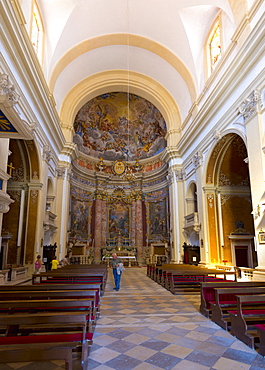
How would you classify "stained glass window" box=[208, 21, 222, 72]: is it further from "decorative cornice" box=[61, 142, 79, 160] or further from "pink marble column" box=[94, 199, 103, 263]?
"pink marble column" box=[94, 199, 103, 263]

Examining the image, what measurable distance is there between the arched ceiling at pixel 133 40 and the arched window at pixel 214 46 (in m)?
0.45

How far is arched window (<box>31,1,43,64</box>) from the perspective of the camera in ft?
40.9

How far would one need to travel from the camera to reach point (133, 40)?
670 inches

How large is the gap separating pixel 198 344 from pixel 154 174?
1952 centimetres

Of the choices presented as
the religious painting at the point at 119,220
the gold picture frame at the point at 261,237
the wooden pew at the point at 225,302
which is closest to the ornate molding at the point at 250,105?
the gold picture frame at the point at 261,237

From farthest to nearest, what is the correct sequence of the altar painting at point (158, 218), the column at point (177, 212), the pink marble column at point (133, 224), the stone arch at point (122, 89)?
the pink marble column at point (133, 224)
the altar painting at point (158, 218)
the stone arch at point (122, 89)
the column at point (177, 212)

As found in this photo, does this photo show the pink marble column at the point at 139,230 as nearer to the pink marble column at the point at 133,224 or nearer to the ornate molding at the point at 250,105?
the pink marble column at the point at 133,224

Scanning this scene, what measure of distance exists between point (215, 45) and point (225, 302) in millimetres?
12668

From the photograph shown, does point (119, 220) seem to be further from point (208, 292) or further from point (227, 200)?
point (208, 292)

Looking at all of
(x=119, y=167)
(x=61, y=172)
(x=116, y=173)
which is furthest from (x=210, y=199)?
(x=119, y=167)

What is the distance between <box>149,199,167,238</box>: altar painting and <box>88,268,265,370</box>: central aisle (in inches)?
624

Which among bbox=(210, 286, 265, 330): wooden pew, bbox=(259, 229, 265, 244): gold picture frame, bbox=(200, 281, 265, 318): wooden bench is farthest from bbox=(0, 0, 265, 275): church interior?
bbox=(210, 286, 265, 330): wooden pew

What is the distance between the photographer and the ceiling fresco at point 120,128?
2291cm

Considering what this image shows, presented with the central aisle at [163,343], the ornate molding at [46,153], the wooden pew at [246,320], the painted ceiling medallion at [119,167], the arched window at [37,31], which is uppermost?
the arched window at [37,31]
